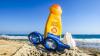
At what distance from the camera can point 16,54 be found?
8.12m

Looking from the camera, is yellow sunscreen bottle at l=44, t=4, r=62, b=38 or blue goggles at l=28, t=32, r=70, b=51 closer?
blue goggles at l=28, t=32, r=70, b=51

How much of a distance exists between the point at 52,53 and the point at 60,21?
4.66ft

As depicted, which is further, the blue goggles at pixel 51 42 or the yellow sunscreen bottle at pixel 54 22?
the yellow sunscreen bottle at pixel 54 22

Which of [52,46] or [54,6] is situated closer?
[52,46]

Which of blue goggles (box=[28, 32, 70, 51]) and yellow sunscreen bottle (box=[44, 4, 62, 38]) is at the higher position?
yellow sunscreen bottle (box=[44, 4, 62, 38])

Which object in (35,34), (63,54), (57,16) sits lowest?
(63,54)

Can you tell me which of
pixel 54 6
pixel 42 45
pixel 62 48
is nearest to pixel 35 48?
pixel 42 45

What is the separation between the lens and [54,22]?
9734 millimetres

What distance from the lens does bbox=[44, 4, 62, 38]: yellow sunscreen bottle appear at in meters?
9.61

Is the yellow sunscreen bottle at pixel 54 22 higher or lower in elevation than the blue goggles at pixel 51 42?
higher

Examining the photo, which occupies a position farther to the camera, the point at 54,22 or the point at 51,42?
the point at 54,22

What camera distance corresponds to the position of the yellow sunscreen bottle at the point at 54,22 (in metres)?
9.61

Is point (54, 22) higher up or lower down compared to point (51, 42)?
higher up

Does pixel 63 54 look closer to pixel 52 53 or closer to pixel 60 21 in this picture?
pixel 52 53
